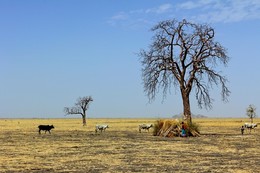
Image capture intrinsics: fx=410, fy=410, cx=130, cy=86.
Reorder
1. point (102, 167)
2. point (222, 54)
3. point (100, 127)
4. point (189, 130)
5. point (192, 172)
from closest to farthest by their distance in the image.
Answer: point (192, 172) → point (102, 167) → point (189, 130) → point (222, 54) → point (100, 127)

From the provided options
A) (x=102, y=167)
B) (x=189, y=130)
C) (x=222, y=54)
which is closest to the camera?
(x=102, y=167)

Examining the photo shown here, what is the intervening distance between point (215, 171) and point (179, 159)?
4.31m

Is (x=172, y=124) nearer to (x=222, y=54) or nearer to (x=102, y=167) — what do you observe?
(x=222, y=54)

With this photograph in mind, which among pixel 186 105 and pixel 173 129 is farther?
pixel 186 105

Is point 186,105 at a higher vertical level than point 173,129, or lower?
higher

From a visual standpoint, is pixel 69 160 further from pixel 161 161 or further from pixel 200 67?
pixel 200 67

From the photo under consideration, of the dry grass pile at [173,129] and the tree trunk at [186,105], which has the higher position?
the tree trunk at [186,105]

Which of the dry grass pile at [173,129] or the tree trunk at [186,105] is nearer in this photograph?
the dry grass pile at [173,129]

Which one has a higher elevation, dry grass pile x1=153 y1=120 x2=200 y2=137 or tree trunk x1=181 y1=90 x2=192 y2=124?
tree trunk x1=181 y1=90 x2=192 y2=124

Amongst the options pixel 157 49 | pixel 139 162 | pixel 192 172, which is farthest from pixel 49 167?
pixel 157 49

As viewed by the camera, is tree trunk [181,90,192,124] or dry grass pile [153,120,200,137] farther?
tree trunk [181,90,192,124]

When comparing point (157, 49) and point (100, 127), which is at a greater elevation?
point (157, 49)

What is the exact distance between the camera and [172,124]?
3931cm

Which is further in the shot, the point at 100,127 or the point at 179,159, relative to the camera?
the point at 100,127
